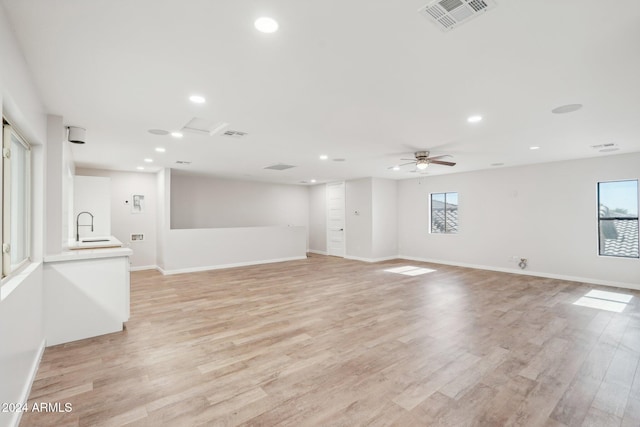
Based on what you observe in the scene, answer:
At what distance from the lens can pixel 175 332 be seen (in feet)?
11.8

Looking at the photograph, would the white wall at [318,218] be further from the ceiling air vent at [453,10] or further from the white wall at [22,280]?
the ceiling air vent at [453,10]

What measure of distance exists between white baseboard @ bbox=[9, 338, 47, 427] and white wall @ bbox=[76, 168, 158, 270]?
16.4ft

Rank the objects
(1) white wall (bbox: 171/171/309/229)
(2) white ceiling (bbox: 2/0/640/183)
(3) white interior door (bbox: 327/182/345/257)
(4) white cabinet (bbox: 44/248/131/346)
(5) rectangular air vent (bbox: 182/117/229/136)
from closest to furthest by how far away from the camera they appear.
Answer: (2) white ceiling (bbox: 2/0/640/183), (4) white cabinet (bbox: 44/248/131/346), (5) rectangular air vent (bbox: 182/117/229/136), (1) white wall (bbox: 171/171/309/229), (3) white interior door (bbox: 327/182/345/257)

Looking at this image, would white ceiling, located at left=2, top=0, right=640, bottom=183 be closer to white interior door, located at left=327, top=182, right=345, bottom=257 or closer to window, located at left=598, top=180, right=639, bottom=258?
window, located at left=598, top=180, right=639, bottom=258

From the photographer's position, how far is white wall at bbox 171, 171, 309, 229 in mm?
8758

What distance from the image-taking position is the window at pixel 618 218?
575 cm

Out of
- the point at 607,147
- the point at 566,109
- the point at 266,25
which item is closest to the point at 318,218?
the point at 607,147

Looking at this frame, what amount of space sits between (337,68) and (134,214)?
24.1ft

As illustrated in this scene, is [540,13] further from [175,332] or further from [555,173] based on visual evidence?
[555,173]

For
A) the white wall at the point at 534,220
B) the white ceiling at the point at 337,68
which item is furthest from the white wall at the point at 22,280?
the white wall at the point at 534,220

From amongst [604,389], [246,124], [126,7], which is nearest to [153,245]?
[246,124]

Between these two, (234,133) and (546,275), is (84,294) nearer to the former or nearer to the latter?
(234,133)

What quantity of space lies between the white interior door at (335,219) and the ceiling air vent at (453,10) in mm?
8137

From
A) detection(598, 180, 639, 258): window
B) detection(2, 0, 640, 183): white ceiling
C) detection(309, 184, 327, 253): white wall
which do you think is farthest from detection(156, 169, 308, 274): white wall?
detection(598, 180, 639, 258): window
